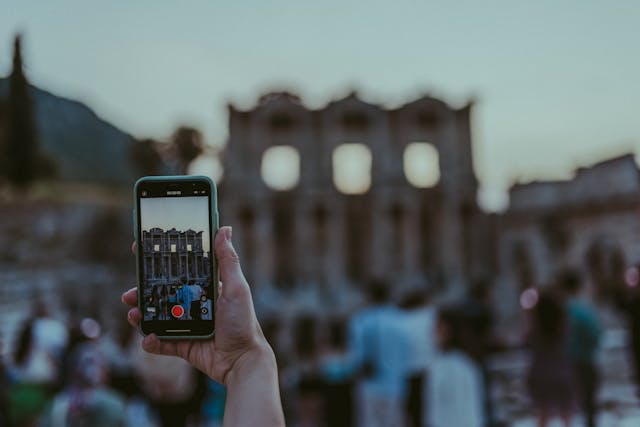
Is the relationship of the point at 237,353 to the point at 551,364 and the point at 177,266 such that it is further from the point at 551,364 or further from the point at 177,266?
the point at 551,364

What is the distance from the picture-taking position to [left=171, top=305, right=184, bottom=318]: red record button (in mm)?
2191

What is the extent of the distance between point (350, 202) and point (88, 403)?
85.4 ft

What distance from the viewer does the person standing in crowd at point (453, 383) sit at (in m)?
6.11

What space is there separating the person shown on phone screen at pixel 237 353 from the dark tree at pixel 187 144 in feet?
115

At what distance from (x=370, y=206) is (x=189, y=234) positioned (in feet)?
92.7

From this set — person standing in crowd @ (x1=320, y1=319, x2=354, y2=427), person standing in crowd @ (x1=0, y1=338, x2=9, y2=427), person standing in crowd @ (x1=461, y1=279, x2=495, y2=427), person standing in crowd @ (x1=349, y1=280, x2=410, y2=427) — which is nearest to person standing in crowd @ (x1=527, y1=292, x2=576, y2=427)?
person standing in crowd @ (x1=461, y1=279, x2=495, y2=427)

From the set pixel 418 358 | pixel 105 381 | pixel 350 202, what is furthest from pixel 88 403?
pixel 350 202

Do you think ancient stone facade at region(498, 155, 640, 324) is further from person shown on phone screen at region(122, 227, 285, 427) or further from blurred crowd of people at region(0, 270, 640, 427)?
person shown on phone screen at region(122, 227, 285, 427)

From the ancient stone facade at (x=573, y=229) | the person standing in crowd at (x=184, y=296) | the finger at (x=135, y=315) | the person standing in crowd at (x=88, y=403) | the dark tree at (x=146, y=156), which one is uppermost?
the dark tree at (x=146, y=156)

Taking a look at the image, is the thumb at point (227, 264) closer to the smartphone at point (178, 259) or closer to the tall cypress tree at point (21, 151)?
the smartphone at point (178, 259)

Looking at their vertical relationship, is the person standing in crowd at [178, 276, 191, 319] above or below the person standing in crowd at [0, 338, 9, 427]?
above

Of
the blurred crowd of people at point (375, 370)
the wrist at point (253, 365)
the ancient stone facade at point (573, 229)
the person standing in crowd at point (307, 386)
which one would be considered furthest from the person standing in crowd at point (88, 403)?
the ancient stone facade at point (573, 229)

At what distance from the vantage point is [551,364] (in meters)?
6.84

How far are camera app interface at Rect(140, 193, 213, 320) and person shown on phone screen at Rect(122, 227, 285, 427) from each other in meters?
0.10
